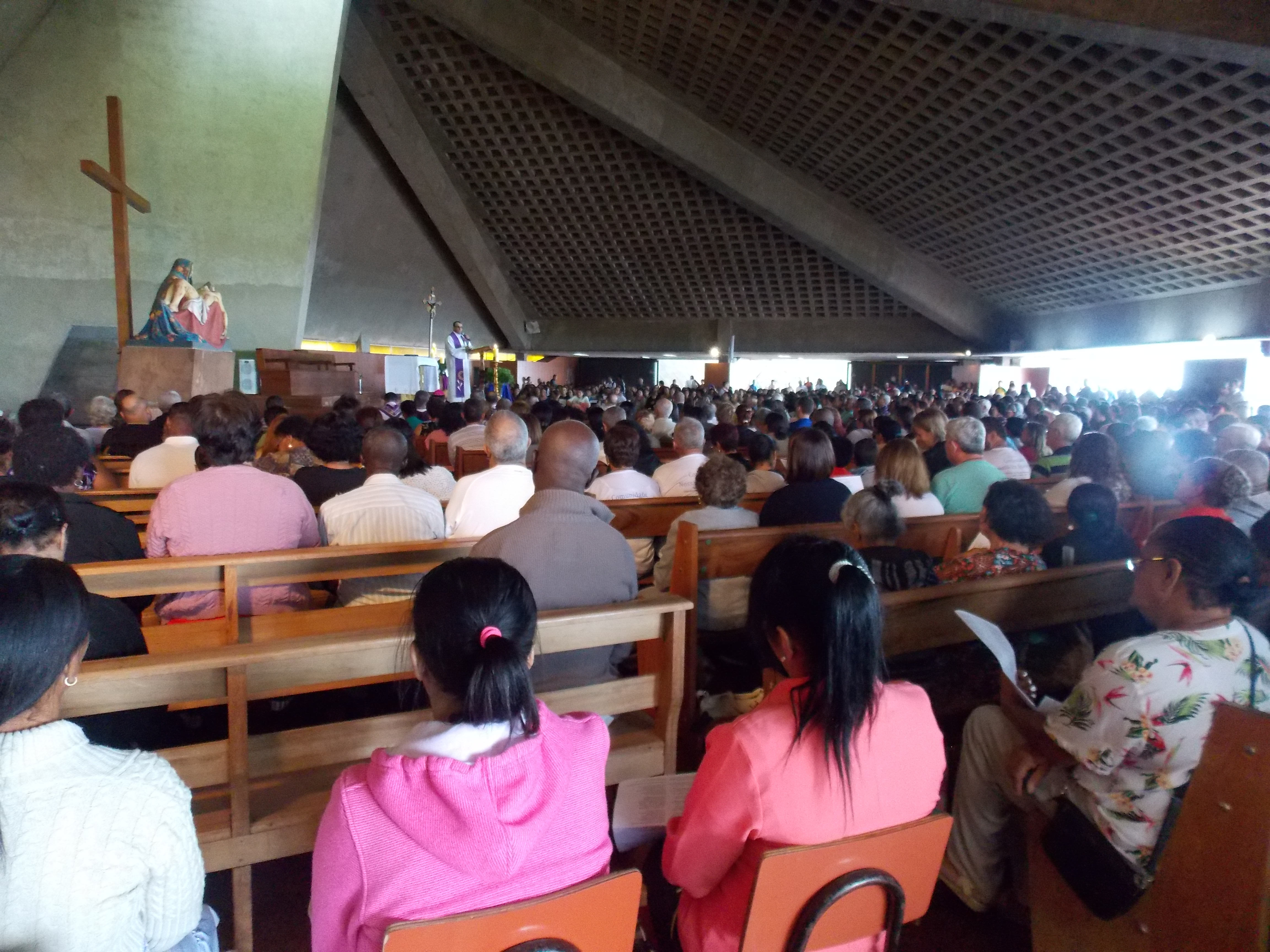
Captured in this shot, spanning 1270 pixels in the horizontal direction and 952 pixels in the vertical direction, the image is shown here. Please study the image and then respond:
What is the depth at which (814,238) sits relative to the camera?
14.9 metres

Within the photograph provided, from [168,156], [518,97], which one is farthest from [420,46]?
[168,156]

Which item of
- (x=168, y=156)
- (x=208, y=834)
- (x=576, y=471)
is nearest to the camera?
(x=208, y=834)

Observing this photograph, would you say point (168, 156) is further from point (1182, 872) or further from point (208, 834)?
point (1182, 872)

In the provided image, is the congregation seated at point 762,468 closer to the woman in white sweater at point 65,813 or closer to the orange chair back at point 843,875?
the orange chair back at point 843,875

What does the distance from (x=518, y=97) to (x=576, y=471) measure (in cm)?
1401

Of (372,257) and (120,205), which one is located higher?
(372,257)

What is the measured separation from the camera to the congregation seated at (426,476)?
4082 mm

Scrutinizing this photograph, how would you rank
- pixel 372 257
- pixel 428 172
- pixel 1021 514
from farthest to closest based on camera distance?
pixel 372 257
pixel 428 172
pixel 1021 514

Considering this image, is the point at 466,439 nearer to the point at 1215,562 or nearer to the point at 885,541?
the point at 885,541

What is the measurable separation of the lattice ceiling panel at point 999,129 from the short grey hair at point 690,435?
762 centimetres

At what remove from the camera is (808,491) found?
3424 mm

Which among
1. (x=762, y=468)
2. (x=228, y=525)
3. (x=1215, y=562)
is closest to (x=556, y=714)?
(x=1215, y=562)

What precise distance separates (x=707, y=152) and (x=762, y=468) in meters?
11.2

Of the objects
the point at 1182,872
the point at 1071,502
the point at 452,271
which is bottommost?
the point at 1182,872
